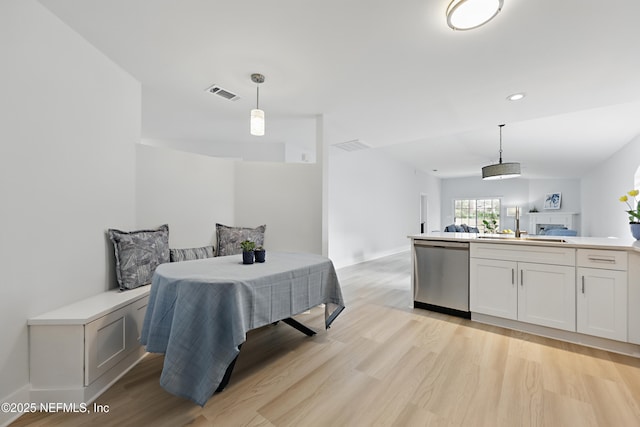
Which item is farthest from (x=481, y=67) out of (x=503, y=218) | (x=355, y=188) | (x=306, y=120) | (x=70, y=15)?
(x=503, y=218)

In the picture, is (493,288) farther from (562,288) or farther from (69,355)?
(69,355)

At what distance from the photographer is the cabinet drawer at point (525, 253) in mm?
2518

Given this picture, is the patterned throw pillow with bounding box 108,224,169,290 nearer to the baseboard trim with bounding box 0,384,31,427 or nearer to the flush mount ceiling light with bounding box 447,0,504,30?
the baseboard trim with bounding box 0,384,31,427

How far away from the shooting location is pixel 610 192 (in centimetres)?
610

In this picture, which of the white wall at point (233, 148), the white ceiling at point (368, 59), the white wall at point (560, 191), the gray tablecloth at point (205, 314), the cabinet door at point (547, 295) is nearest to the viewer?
the gray tablecloth at point (205, 314)

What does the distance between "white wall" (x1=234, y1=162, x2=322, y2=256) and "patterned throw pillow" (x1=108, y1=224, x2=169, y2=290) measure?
1.20 metres

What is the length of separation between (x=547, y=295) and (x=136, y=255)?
3.78 meters

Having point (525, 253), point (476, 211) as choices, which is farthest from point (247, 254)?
point (476, 211)

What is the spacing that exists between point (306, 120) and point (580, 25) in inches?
112

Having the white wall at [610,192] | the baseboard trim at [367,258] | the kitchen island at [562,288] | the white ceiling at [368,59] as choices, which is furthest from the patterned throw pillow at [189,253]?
the white wall at [610,192]

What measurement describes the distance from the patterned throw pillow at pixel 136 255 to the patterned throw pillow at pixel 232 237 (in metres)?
0.77

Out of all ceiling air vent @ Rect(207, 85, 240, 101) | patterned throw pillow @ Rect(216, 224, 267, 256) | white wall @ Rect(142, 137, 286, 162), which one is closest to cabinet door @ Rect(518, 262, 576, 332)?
patterned throw pillow @ Rect(216, 224, 267, 256)

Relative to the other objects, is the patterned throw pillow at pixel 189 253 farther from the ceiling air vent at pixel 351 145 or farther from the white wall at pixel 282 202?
the ceiling air vent at pixel 351 145

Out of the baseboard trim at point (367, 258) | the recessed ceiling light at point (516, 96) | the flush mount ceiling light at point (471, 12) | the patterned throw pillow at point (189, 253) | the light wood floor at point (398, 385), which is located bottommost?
the light wood floor at point (398, 385)
